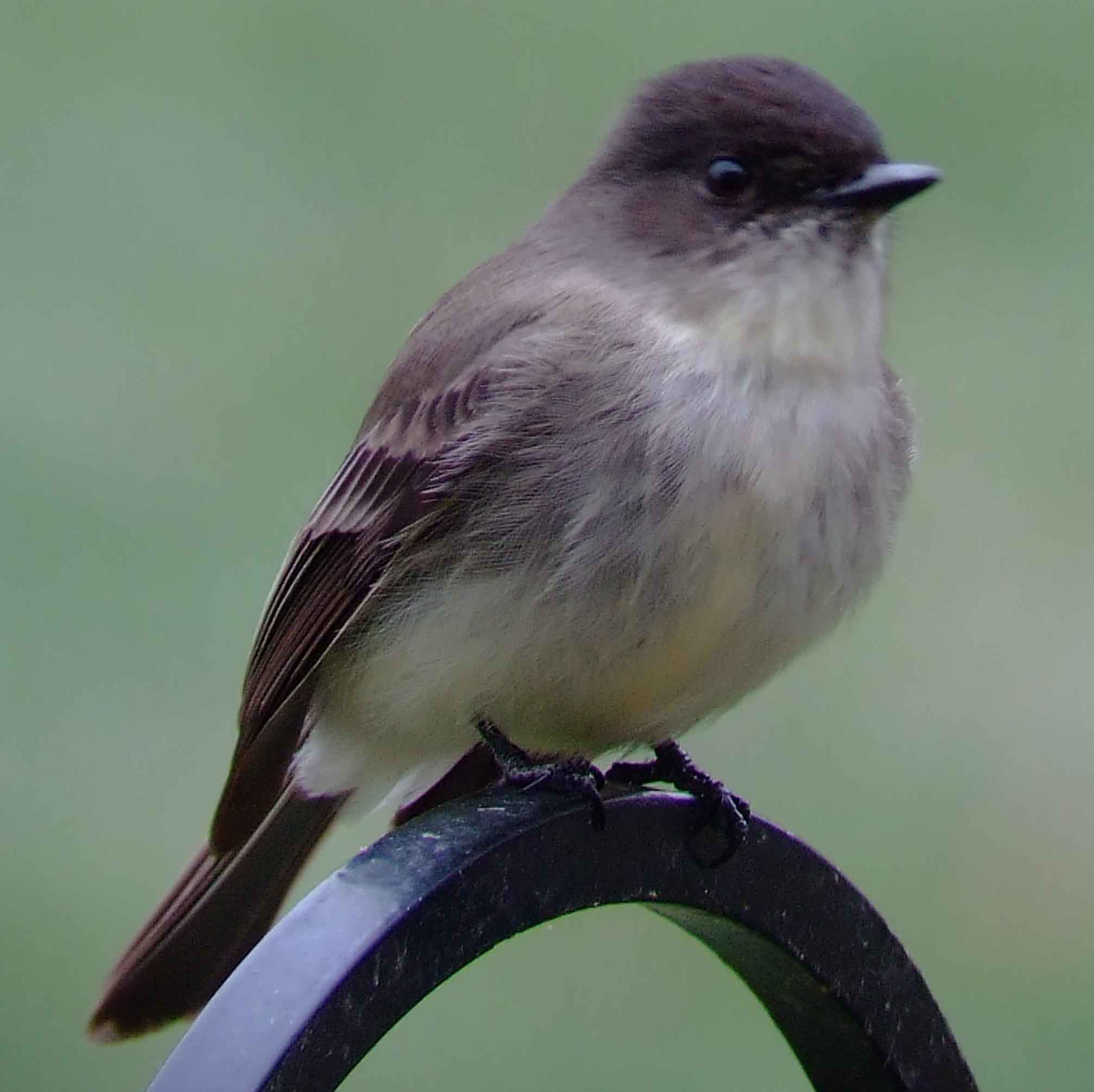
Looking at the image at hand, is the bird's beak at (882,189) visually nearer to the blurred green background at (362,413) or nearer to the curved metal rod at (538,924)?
the blurred green background at (362,413)

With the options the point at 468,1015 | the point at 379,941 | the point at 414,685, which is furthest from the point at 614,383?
the point at 468,1015

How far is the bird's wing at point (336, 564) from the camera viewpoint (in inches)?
127

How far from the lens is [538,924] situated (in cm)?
240


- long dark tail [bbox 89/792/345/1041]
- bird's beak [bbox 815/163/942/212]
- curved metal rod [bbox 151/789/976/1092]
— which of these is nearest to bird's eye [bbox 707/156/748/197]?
bird's beak [bbox 815/163/942/212]

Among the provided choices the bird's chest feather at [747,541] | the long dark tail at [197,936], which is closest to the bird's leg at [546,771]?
the bird's chest feather at [747,541]

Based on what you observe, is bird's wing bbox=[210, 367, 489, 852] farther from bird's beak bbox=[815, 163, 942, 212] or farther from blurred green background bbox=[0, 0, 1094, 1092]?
blurred green background bbox=[0, 0, 1094, 1092]

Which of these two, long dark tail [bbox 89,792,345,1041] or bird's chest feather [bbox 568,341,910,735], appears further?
long dark tail [bbox 89,792,345,1041]

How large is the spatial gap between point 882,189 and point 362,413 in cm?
247

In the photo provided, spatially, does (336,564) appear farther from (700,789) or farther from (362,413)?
(362,413)

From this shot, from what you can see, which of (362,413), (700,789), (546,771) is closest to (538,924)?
(546,771)

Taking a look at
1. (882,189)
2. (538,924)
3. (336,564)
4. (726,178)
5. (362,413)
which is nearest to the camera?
(538,924)

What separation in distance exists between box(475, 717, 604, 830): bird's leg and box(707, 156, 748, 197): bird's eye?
719 mm

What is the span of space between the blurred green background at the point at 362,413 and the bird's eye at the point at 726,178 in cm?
31

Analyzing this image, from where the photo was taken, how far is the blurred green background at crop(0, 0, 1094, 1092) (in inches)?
181
